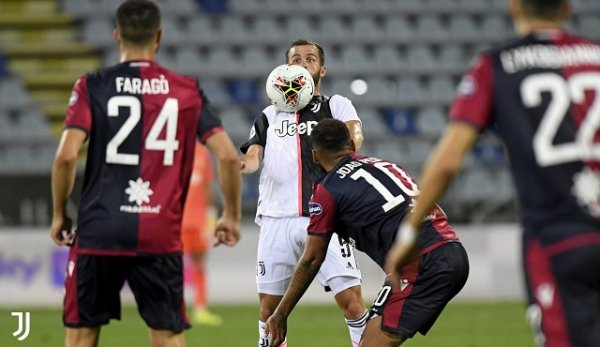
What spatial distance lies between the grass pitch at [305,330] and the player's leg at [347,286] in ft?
10.3

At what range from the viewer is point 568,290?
4324mm

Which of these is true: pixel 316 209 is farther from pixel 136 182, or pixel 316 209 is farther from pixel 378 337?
pixel 136 182

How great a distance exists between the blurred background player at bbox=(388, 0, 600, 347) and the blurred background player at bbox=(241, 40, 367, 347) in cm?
324

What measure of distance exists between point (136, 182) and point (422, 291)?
5.85 ft

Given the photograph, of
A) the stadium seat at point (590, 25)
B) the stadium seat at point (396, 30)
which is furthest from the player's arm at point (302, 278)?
the stadium seat at point (590, 25)

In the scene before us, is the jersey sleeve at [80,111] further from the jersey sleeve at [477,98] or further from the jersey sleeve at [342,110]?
the jersey sleeve at [342,110]

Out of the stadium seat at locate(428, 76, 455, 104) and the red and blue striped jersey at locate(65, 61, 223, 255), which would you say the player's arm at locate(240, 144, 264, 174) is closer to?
the red and blue striped jersey at locate(65, 61, 223, 255)

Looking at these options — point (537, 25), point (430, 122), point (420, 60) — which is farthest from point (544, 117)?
point (420, 60)

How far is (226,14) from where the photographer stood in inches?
838

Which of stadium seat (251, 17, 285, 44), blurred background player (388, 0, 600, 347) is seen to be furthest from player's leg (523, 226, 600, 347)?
stadium seat (251, 17, 285, 44)

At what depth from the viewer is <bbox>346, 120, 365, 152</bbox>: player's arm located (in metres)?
7.55

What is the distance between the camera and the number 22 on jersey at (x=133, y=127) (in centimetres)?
580

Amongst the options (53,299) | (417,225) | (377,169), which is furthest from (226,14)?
(417,225)

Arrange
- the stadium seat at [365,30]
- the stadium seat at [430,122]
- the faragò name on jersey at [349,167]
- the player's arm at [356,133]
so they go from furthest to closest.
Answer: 1. the stadium seat at [365,30]
2. the stadium seat at [430,122]
3. the player's arm at [356,133]
4. the faragò name on jersey at [349,167]
